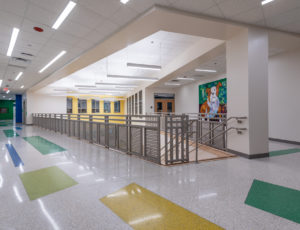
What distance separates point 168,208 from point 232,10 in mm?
3906

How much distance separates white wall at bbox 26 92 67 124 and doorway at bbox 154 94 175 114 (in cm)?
1070

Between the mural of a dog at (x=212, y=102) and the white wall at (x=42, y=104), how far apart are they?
1498 centimetres

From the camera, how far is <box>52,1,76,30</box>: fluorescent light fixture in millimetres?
3471

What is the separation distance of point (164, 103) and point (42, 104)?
40.1 ft

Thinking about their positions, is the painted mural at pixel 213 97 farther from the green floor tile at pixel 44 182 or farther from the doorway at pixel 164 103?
the green floor tile at pixel 44 182

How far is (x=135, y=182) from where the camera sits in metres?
2.68

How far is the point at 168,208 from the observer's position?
6.39 ft

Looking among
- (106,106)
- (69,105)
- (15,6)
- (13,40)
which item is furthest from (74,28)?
(106,106)

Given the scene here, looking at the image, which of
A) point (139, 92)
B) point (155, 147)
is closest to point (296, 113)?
point (155, 147)

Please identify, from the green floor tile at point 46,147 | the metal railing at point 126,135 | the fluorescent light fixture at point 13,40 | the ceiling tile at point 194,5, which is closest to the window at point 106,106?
the metal railing at point 126,135

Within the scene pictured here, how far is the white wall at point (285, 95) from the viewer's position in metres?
5.71

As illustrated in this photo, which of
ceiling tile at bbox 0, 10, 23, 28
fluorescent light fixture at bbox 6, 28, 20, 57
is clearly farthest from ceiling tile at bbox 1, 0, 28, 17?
fluorescent light fixture at bbox 6, 28, 20, 57

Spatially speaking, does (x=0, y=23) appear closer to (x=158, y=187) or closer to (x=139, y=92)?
(x=158, y=187)

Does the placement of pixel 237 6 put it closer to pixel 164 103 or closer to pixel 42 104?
pixel 164 103
